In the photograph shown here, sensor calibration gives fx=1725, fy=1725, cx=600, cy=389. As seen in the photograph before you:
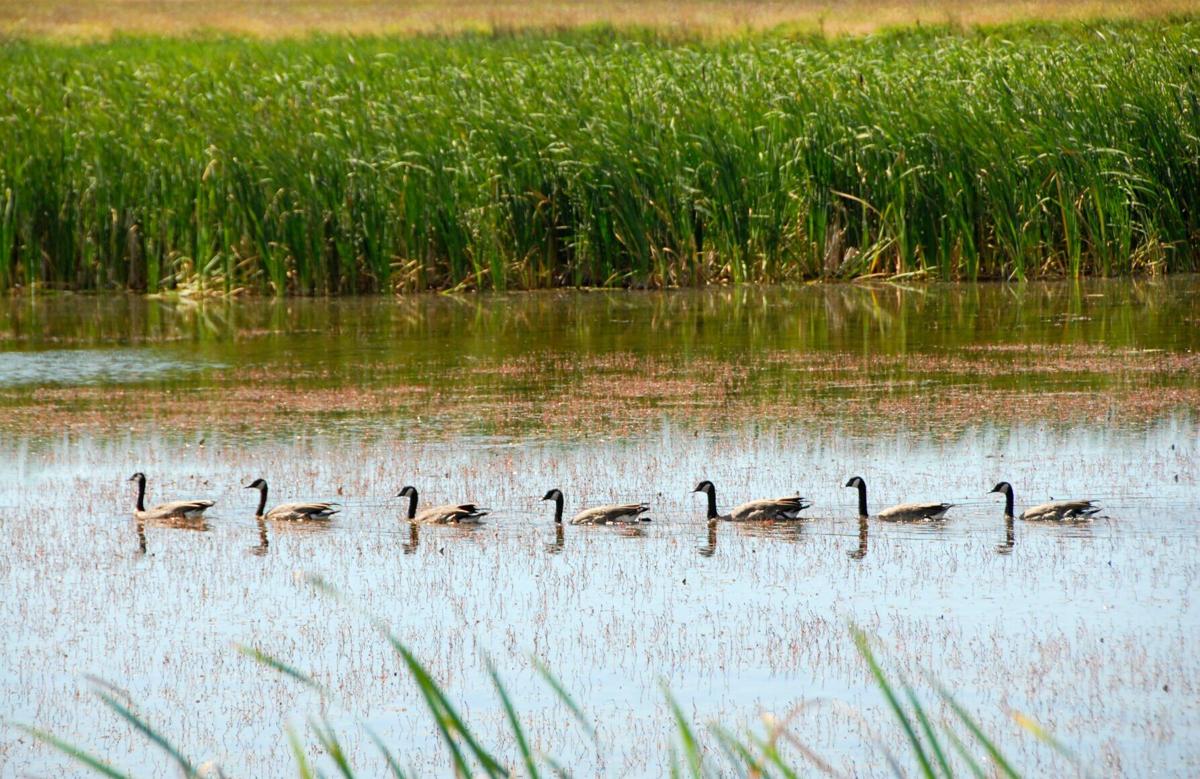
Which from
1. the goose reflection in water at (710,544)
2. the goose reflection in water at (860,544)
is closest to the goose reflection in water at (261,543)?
the goose reflection in water at (710,544)

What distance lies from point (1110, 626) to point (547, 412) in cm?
669

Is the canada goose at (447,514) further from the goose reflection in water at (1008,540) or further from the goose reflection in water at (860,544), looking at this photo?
the goose reflection in water at (1008,540)

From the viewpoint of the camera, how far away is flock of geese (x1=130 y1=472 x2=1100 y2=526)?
9.66 m

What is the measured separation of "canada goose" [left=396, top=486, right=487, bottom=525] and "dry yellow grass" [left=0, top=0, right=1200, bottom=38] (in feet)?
87.9

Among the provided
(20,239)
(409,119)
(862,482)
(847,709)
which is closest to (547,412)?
(862,482)

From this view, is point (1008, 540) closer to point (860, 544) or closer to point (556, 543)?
point (860, 544)

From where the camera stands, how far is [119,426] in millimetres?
13727

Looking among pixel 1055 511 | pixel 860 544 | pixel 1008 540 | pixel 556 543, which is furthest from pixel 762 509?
pixel 1055 511

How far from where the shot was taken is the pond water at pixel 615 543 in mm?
6922

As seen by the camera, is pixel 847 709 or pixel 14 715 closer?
pixel 847 709

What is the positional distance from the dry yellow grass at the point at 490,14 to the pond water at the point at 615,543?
2160 cm

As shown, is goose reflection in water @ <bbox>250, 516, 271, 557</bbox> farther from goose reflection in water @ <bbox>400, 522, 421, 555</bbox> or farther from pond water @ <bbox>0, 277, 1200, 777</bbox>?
goose reflection in water @ <bbox>400, 522, 421, 555</bbox>

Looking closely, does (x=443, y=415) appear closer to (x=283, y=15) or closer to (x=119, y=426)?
(x=119, y=426)

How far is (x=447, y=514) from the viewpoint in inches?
395
